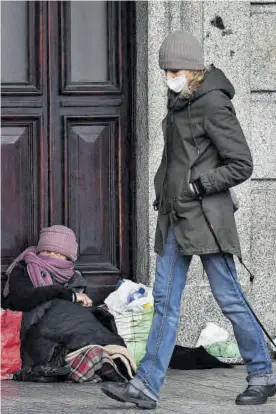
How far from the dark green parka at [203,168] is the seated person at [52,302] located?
1533 mm

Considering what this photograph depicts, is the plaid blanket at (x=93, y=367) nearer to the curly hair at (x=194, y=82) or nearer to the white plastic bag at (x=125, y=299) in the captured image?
the white plastic bag at (x=125, y=299)

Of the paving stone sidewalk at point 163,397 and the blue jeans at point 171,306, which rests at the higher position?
the blue jeans at point 171,306

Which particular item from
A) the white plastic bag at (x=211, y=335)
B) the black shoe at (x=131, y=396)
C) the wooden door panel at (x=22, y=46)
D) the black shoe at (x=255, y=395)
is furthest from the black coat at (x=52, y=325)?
the wooden door panel at (x=22, y=46)

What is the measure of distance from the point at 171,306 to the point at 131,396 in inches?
19.9

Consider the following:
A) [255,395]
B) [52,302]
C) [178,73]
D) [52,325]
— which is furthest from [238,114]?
[255,395]

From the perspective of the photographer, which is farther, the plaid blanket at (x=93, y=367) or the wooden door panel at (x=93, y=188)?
the wooden door panel at (x=93, y=188)

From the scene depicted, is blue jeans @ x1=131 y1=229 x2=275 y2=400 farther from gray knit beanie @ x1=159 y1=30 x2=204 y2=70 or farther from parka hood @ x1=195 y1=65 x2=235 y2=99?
gray knit beanie @ x1=159 y1=30 x2=204 y2=70

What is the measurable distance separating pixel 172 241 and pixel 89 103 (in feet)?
9.12

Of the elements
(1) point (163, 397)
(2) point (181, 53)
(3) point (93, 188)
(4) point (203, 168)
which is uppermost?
(2) point (181, 53)

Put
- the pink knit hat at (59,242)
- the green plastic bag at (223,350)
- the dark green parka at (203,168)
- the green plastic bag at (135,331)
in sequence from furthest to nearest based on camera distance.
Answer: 1. the green plastic bag at (223,350)
2. the pink knit hat at (59,242)
3. the green plastic bag at (135,331)
4. the dark green parka at (203,168)

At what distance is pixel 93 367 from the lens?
7871 mm

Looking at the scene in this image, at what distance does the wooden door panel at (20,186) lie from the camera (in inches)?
362

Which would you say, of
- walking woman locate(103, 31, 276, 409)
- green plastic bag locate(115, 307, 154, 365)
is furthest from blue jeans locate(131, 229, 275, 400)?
green plastic bag locate(115, 307, 154, 365)

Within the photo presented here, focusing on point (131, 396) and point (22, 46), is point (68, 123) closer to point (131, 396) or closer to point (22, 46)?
point (22, 46)
